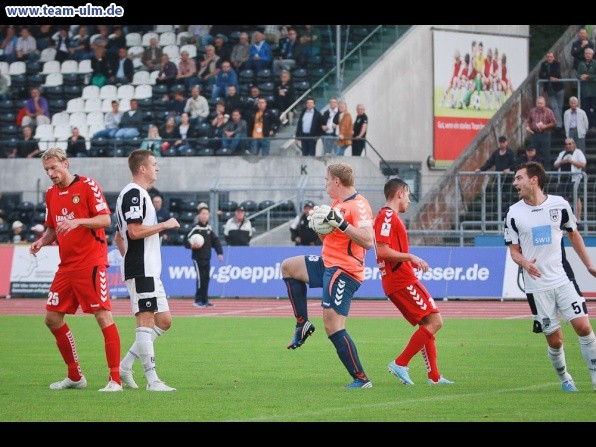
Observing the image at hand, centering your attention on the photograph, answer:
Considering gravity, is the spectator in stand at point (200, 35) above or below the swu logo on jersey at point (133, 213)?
above

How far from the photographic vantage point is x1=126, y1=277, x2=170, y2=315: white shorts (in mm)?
11336

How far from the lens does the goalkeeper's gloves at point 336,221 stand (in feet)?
36.6

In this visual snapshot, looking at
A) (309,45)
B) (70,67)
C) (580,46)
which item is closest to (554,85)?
(580,46)

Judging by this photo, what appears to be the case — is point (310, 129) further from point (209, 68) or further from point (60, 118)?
point (60, 118)

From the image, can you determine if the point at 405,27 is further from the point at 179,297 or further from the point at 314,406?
the point at 314,406

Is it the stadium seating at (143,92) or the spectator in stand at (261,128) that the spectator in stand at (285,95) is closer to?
the spectator in stand at (261,128)

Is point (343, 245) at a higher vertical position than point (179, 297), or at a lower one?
higher

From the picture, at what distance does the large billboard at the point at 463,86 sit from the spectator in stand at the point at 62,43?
12.2 metres

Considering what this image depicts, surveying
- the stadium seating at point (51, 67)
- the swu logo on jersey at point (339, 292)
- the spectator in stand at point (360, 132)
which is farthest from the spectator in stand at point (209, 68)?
the swu logo on jersey at point (339, 292)
